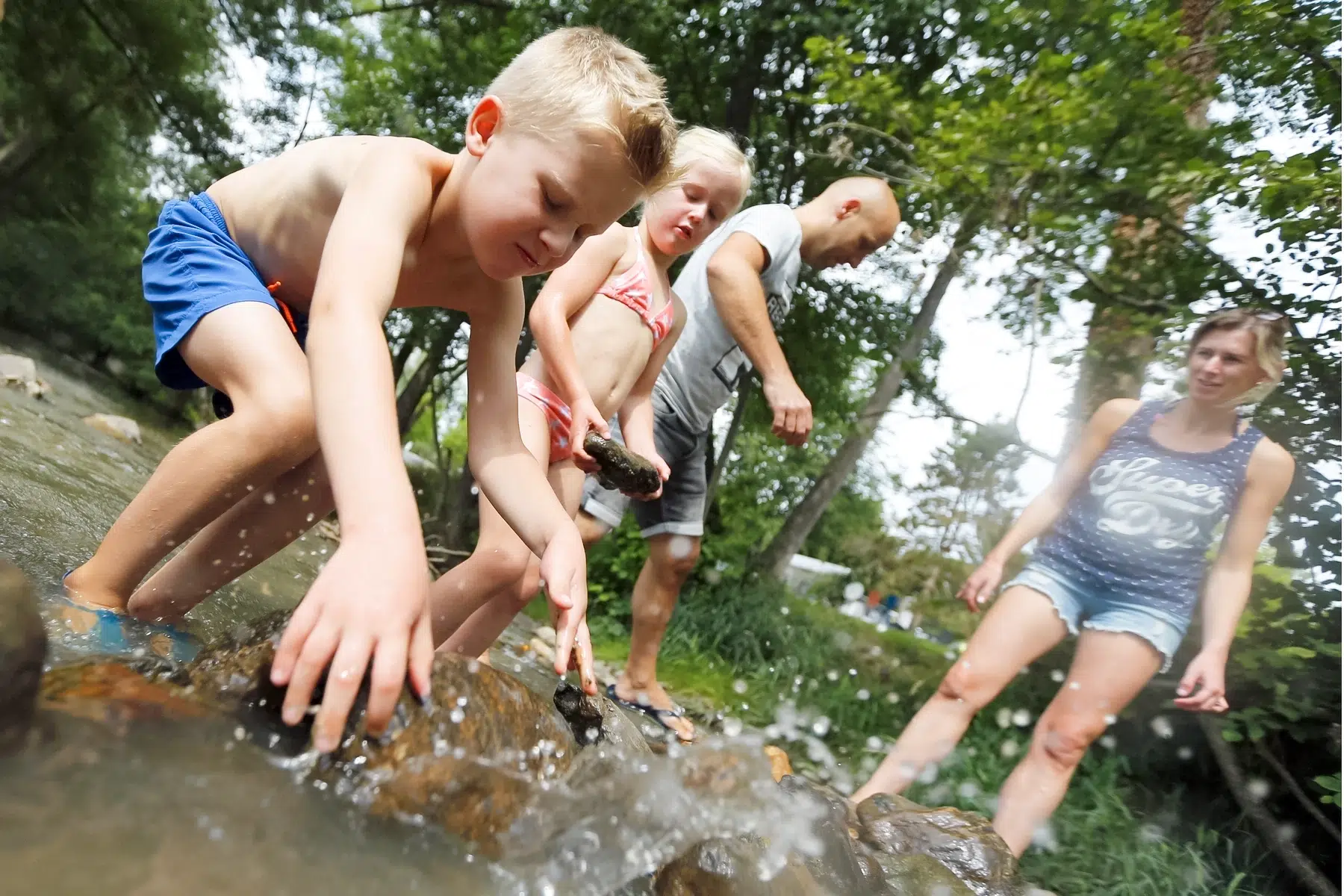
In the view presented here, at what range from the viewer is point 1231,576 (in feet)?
8.87

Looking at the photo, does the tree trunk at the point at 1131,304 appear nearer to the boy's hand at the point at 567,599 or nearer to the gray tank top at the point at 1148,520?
the gray tank top at the point at 1148,520

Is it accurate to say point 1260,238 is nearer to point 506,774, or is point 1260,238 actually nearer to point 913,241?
point 913,241

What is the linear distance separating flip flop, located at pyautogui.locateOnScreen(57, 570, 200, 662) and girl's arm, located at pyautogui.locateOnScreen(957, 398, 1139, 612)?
2307 millimetres

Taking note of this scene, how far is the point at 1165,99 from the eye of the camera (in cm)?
416

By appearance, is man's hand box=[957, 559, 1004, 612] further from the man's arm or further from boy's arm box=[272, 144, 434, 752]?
boy's arm box=[272, 144, 434, 752]

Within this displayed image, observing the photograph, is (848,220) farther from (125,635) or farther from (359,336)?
(125,635)

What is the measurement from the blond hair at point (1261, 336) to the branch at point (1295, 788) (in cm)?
144

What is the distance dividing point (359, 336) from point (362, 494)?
0.98 feet

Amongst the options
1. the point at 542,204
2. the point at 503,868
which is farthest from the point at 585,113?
the point at 503,868

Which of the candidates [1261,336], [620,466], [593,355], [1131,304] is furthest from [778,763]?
[1131,304]

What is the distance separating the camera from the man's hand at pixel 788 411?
2730 millimetres

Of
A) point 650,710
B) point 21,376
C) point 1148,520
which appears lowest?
point 21,376

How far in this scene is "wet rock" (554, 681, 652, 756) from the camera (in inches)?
58.3

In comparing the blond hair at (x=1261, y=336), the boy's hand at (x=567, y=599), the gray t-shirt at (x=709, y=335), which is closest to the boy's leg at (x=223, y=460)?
the boy's hand at (x=567, y=599)
